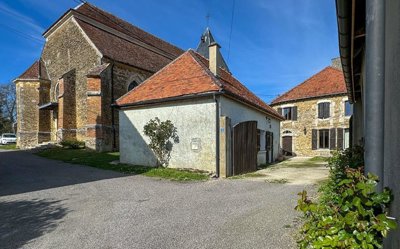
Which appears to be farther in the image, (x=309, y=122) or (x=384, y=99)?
(x=309, y=122)

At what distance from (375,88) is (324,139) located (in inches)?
958

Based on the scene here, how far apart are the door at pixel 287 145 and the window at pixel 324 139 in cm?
292

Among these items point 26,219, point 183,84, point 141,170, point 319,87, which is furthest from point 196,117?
point 319,87

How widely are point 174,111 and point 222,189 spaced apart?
4.89 m

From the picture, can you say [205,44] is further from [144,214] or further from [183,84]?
[144,214]

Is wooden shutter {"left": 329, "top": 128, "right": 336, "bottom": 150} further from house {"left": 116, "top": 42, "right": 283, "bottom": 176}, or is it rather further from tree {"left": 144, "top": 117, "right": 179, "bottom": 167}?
tree {"left": 144, "top": 117, "right": 179, "bottom": 167}

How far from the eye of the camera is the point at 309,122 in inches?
1005

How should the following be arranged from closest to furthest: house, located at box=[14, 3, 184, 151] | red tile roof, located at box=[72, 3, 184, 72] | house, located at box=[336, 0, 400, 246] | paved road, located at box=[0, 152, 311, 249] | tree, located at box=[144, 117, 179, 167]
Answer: house, located at box=[336, 0, 400, 246] → paved road, located at box=[0, 152, 311, 249] → tree, located at box=[144, 117, 179, 167] → house, located at box=[14, 3, 184, 151] → red tile roof, located at box=[72, 3, 184, 72]

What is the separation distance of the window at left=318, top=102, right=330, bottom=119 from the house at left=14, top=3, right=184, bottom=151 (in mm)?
15955

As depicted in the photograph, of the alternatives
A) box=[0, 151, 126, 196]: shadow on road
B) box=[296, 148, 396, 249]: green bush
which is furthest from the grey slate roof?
box=[296, 148, 396, 249]: green bush

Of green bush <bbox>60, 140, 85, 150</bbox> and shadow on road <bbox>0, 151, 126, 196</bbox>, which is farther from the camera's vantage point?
green bush <bbox>60, 140, 85, 150</bbox>

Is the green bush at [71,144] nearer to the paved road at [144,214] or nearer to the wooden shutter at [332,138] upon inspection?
the paved road at [144,214]

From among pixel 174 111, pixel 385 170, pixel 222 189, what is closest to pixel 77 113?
pixel 174 111

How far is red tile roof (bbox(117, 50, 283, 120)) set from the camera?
11.2m
